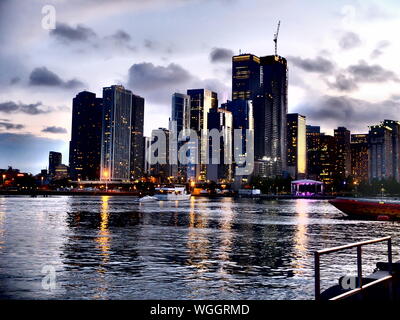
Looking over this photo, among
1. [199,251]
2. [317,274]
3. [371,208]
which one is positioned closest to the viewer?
[317,274]

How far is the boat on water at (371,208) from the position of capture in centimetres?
8306

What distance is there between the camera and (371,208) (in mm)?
87438

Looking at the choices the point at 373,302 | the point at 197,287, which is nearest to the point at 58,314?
the point at 373,302

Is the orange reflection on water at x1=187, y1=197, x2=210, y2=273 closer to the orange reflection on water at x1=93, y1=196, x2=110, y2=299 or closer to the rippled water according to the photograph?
the rippled water

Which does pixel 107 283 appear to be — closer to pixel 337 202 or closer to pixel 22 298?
pixel 22 298

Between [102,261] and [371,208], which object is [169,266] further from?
[371,208]

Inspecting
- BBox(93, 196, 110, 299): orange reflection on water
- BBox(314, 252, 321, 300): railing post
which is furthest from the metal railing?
BBox(93, 196, 110, 299): orange reflection on water

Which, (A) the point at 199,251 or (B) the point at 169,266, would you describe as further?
(A) the point at 199,251

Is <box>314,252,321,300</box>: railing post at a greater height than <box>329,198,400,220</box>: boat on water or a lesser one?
greater

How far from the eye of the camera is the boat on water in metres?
83.1

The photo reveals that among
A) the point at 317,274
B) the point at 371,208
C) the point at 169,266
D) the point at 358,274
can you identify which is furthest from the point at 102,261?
the point at 371,208

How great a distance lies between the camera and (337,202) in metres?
96.2

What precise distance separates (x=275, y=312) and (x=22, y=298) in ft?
36.3

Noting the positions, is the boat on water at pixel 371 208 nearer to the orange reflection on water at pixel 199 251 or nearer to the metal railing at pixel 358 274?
the orange reflection on water at pixel 199 251
